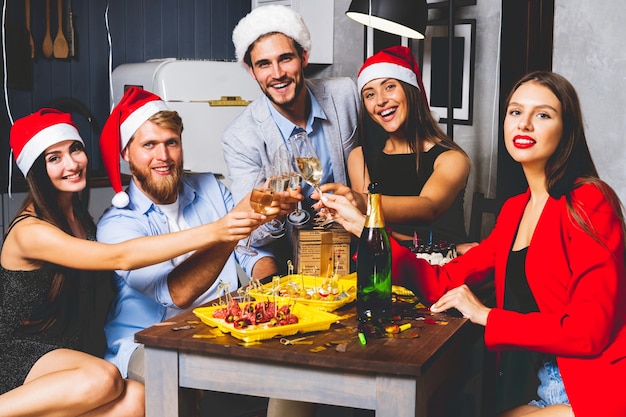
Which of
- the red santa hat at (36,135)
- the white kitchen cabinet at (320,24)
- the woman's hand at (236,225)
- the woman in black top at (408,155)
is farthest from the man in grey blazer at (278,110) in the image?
the white kitchen cabinet at (320,24)

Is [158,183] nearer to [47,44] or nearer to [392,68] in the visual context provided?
[392,68]

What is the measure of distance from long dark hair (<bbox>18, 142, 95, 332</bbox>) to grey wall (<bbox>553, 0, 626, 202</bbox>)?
214cm

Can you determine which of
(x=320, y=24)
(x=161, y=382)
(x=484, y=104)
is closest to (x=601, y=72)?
(x=484, y=104)

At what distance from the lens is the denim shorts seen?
5.85 feet

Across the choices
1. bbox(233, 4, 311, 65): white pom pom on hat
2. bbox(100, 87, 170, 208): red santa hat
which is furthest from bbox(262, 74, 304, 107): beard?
bbox(100, 87, 170, 208): red santa hat

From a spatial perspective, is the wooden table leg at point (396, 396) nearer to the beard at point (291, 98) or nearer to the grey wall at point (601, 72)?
the beard at point (291, 98)

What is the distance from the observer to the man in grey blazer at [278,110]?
285 centimetres

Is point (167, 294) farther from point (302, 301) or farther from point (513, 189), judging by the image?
point (513, 189)

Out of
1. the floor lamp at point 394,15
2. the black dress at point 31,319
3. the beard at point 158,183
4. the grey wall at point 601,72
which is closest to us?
the black dress at point 31,319

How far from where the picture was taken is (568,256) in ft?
5.73

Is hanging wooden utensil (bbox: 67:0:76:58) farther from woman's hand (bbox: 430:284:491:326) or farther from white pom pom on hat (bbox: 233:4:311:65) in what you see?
woman's hand (bbox: 430:284:491:326)

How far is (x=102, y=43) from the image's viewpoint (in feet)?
14.5

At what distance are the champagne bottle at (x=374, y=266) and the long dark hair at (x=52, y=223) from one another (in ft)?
3.21

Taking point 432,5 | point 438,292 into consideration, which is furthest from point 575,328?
point 432,5
